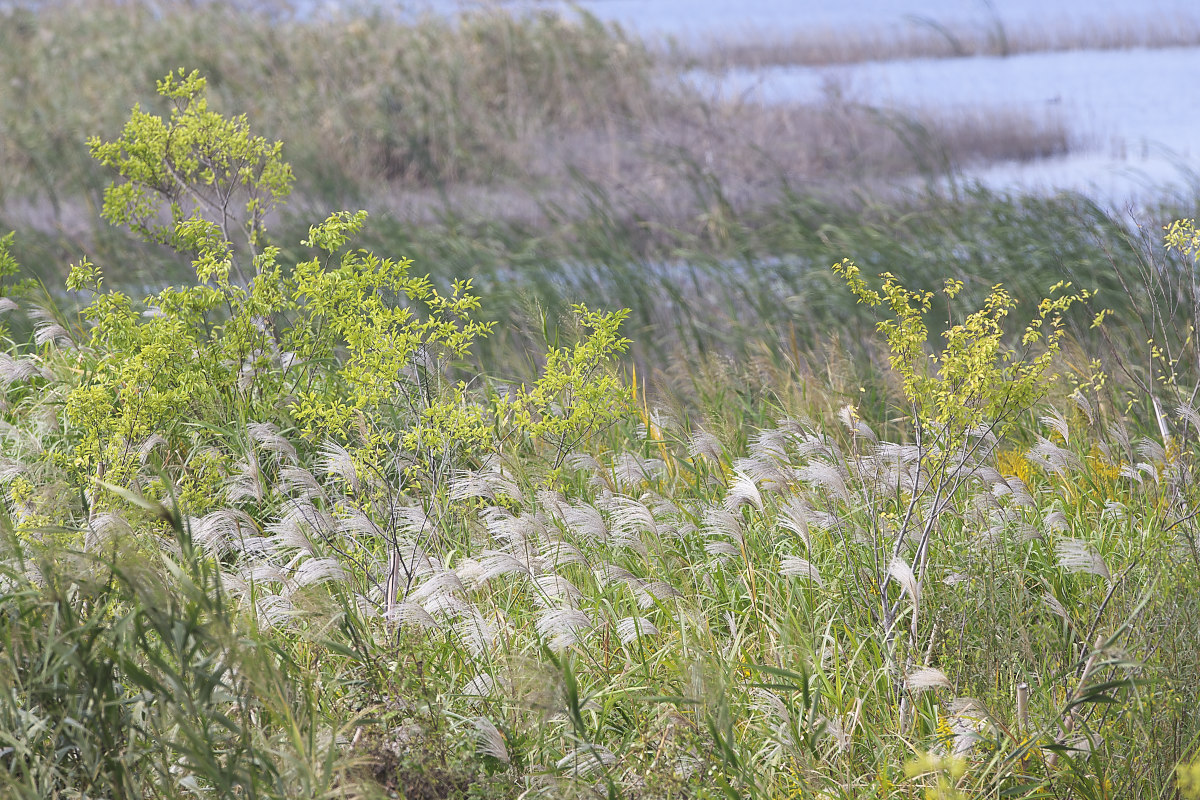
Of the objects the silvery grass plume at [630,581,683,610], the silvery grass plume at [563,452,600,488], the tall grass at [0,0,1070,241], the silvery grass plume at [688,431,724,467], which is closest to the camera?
the silvery grass plume at [630,581,683,610]

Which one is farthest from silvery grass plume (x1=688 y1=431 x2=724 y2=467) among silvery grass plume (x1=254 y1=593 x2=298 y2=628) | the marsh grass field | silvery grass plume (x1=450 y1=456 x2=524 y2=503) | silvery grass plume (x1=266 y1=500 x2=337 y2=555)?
silvery grass plume (x1=254 y1=593 x2=298 y2=628)

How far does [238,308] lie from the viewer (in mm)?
3197

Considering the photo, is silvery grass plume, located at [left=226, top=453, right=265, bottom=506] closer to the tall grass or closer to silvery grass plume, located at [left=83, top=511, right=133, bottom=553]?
silvery grass plume, located at [left=83, top=511, right=133, bottom=553]

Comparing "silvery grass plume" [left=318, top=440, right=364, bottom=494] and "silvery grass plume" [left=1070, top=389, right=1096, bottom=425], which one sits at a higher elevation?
"silvery grass plume" [left=318, top=440, right=364, bottom=494]

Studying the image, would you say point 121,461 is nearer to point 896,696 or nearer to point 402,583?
point 402,583

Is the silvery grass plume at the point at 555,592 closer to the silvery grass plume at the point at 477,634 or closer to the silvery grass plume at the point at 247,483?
the silvery grass plume at the point at 477,634

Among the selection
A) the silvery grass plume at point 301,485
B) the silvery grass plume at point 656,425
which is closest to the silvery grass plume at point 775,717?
the silvery grass plume at point 656,425

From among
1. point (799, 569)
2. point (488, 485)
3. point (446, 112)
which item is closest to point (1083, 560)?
point (799, 569)

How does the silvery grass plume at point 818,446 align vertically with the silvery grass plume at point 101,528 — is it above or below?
below

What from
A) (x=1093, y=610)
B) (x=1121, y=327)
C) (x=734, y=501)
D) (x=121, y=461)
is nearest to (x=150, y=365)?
(x=121, y=461)

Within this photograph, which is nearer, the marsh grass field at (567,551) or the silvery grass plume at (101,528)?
the marsh grass field at (567,551)

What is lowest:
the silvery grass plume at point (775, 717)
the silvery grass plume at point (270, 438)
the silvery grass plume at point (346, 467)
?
the silvery grass plume at point (775, 717)

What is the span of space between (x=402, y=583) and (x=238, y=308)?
1107 mm

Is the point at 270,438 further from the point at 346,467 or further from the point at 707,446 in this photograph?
the point at 707,446
